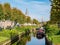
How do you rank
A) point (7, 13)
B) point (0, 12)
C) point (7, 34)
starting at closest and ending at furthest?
point (7, 34), point (0, 12), point (7, 13)

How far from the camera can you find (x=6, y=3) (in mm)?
76375

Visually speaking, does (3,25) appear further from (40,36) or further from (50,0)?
(50,0)

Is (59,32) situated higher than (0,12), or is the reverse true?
(0,12)

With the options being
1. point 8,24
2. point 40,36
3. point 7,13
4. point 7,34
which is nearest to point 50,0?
point 7,34

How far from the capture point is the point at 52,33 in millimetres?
37781

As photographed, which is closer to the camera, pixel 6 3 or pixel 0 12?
pixel 0 12

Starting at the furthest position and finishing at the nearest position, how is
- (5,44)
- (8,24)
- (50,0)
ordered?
(8,24)
(50,0)
(5,44)

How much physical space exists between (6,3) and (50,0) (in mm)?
34201

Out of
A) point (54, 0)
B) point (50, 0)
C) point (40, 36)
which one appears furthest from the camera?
point (40, 36)

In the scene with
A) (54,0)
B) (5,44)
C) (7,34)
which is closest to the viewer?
(5,44)

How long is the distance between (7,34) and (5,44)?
9.05 metres

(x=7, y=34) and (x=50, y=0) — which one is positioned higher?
(x=50, y=0)

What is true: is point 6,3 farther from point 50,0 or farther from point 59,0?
point 59,0

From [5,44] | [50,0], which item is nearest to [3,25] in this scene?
[50,0]
